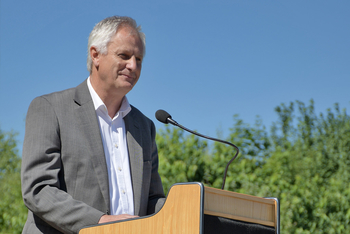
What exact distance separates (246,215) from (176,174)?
4.52 metres

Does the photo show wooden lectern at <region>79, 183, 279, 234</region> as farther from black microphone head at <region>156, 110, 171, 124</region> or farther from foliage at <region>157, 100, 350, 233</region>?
foliage at <region>157, 100, 350, 233</region>

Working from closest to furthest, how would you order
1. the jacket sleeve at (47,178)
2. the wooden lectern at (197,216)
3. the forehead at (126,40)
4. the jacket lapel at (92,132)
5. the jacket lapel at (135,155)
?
1. the wooden lectern at (197,216)
2. the jacket sleeve at (47,178)
3. the jacket lapel at (92,132)
4. the jacket lapel at (135,155)
5. the forehead at (126,40)

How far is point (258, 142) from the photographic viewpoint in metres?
7.47

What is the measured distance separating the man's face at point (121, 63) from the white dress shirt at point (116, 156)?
14 centimetres

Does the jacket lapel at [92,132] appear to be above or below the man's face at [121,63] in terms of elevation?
below

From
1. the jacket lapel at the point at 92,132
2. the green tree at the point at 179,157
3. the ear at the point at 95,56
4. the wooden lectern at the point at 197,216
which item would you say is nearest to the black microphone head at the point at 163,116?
the jacket lapel at the point at 92,132

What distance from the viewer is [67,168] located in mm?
2262

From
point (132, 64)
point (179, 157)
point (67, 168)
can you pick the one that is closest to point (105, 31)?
point (132, 64)

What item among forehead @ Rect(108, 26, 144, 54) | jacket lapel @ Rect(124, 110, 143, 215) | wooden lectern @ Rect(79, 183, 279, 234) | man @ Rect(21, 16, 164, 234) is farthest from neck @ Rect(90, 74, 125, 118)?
wooden lectern @ Rect(79, 183, 279, 234)

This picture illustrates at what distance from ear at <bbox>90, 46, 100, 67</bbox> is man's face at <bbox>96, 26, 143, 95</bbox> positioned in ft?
0.06

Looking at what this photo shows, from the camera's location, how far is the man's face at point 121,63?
2566mm

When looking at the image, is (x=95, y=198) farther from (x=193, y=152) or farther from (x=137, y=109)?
(x=193, y=152)

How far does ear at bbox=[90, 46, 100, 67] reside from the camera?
105 inches

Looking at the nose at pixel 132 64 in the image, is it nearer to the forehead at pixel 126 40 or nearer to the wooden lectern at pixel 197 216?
the forehead at pixel 126 40
